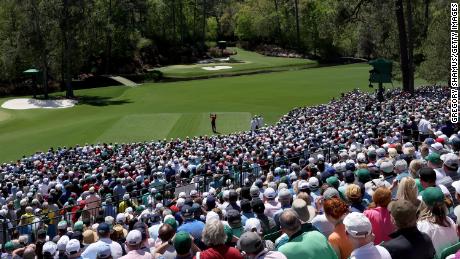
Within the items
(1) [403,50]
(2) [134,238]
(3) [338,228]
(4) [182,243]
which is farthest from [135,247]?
(1) [403,50]

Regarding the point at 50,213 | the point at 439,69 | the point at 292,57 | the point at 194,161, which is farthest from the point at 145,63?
the point at 50,213

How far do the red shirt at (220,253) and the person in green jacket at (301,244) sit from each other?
52 cm

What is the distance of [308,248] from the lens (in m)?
5.86

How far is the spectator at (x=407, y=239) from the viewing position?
5.63 m

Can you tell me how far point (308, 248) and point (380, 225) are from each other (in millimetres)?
1589

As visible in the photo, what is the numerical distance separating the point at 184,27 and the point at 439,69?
73.3 m

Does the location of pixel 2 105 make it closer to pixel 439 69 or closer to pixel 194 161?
pixel 194 161

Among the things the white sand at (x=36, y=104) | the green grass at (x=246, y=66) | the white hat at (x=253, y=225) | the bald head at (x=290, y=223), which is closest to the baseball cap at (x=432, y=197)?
the bald head at (x=290, y=223)

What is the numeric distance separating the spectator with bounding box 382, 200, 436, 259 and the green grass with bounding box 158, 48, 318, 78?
232ft

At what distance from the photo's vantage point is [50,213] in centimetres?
1460

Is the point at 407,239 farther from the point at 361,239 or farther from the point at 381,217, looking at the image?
the point at 381,217

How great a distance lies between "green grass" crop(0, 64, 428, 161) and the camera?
36.5m

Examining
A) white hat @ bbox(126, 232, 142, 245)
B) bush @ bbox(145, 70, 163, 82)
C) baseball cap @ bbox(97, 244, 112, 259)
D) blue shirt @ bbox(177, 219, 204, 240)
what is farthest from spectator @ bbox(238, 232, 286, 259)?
bush @ bbox(145, 70, 163, 82)

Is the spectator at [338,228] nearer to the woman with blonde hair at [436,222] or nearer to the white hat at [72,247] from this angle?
the woman with blonde hair at [436,222]
